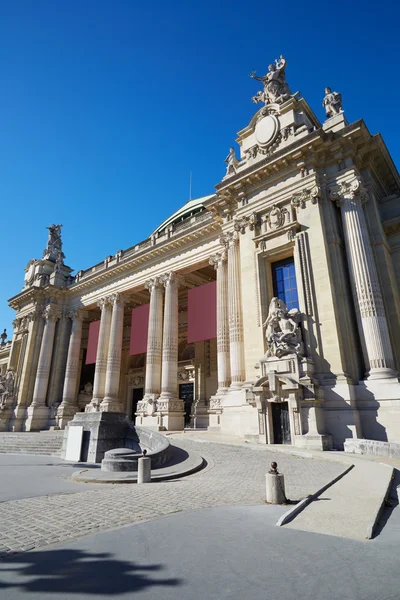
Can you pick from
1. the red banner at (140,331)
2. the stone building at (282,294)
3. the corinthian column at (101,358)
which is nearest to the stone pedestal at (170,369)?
the stone building at (282,294)

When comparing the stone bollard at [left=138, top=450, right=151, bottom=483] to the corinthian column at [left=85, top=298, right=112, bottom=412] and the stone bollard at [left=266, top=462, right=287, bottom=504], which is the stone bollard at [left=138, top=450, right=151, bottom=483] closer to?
the stone bollard at [left=266, top=462, right=287, bottom=504]

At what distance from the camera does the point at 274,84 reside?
23047 millimetres

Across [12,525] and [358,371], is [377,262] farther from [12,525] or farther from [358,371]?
[12,525]

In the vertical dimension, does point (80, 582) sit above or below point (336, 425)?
below

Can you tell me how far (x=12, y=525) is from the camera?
5.17 metres

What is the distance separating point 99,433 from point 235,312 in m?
10.3

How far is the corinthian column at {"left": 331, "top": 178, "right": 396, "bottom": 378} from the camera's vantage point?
15688 millimetres

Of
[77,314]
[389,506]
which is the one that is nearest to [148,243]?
[77,314]

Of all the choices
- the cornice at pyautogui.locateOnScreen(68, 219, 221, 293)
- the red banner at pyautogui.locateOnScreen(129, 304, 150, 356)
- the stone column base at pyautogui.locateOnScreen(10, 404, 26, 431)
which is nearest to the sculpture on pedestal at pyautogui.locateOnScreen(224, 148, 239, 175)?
the cornice at pyautogui.locateOnScreen(68, 219, 221, 293)

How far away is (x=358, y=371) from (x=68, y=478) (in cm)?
1293

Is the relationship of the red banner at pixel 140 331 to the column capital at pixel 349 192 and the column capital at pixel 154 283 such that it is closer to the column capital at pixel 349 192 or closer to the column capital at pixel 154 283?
the column capital at pixel 154 283

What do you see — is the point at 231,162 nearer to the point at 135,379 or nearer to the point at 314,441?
the point at 314,441

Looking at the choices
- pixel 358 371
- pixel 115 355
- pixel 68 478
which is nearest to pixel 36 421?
pixel 115 355

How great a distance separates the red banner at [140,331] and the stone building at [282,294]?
114 millimetres
